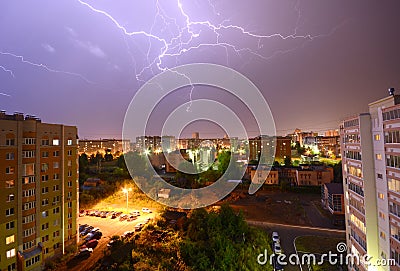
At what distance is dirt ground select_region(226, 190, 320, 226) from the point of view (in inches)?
447

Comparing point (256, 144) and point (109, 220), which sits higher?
point (256, 144)

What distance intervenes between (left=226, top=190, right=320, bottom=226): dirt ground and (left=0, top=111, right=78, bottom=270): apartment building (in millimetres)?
8464

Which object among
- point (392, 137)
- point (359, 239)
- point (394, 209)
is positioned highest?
point (392, 137)

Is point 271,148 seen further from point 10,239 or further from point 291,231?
point 10,239

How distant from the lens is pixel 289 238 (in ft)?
30.0

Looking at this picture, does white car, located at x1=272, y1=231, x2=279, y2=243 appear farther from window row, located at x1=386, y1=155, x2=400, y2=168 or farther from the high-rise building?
window row, located at x1=386, y1=155, x2=400, y2=168

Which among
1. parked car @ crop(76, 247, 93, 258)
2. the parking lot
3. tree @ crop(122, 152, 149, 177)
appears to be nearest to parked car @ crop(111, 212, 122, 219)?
the parking lot

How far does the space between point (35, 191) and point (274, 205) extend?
1194 cm

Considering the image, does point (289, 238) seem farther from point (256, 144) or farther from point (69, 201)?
point (256, 144)

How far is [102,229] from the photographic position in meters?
10.4

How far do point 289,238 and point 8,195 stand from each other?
32.3ft

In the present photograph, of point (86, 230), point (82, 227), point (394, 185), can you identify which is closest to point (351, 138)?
point (394, 185)

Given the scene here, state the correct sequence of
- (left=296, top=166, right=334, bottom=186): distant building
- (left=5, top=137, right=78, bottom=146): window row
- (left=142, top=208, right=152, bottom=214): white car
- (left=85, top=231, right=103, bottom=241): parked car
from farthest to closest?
1. (left=296, top=166, right=334, bottom=186): distant building
2. (left=142, top=208, right=152, bottom=214): white car
3. (left=85, top=231, right=103, bottom=241): parked car
4. (left=5, top=137, right=78, bottom=146): window row

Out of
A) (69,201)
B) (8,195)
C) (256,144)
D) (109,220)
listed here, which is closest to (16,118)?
(8,195)
